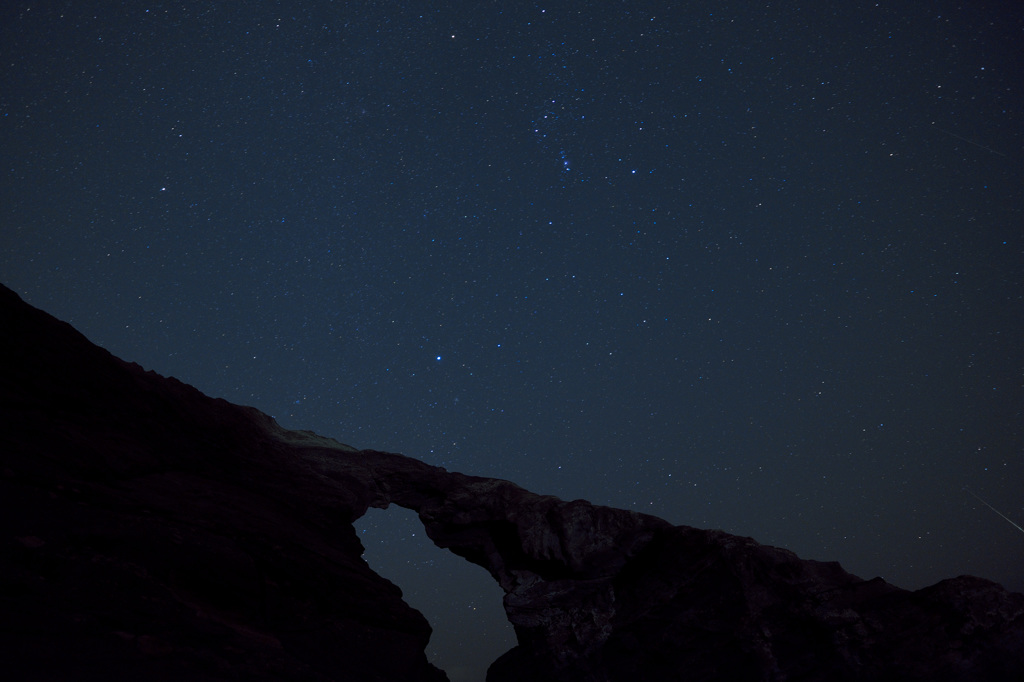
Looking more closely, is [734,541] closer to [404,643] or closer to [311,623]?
[404,643]

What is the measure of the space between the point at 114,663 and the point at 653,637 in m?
13.7

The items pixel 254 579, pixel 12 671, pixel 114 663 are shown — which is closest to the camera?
pixel 12 671

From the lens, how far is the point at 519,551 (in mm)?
18203

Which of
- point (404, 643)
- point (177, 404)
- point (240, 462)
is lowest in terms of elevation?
point (404, 643)

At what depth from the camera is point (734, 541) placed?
1631 centimetres

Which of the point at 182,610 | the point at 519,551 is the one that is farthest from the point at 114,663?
the point at 519,551

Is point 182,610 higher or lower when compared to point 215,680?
higher

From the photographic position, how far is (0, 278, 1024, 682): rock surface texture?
8812 mm

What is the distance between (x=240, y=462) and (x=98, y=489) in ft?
16.1

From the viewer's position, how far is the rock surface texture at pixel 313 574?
8.81 metres

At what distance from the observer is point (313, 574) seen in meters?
13.8

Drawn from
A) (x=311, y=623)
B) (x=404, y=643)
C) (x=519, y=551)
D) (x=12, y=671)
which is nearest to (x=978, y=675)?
(x=519, y=551)

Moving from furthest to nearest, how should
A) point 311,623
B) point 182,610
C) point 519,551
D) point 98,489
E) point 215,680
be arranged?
point 519,551 → point 311,623 → point 98,489 → point 182,610 → point 215,680

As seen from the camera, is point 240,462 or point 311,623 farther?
point 240,462
